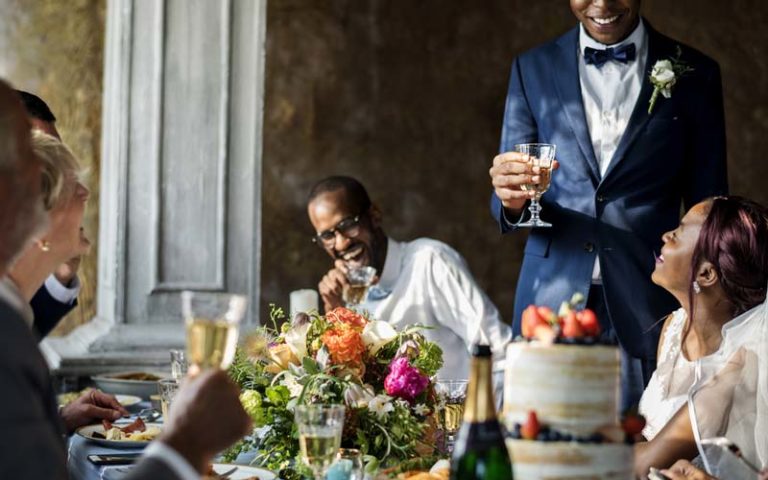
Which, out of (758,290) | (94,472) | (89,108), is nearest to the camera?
(94,472)

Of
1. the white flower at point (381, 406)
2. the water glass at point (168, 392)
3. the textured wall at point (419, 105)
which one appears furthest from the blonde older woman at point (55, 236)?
the textured wall at point (419, 105)

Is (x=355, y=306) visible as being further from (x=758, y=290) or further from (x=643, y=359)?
(x=758, y=290)

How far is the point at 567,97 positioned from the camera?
340 cm

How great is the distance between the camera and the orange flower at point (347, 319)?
236 cm

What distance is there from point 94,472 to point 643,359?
1695 mm

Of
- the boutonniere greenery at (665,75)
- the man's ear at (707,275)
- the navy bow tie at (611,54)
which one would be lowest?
the man's ear at (707,275)

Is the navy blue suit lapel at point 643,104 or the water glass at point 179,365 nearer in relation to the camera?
the water glass at point 179,365

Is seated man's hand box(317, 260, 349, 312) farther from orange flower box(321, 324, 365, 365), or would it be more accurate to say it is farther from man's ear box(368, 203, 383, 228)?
orange flower box(321, 324, 365, 365)

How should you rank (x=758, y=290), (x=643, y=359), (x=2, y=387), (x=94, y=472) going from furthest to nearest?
1. (x=643, y=359)
2. (x=758, y=290)
3. (x=94, y=472)
4. (x=2, y=387)

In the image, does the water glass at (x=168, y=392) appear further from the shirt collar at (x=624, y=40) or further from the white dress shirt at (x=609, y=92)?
the shirt collar at (x=624, y=40)

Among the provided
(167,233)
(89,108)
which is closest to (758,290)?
(167,233)

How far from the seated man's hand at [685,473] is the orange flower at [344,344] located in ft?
2.07

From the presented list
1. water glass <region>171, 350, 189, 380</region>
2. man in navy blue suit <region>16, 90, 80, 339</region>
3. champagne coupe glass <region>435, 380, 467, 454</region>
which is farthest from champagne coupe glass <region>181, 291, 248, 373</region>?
man in navy blue suit <region>16, 90, 80, 339</region>

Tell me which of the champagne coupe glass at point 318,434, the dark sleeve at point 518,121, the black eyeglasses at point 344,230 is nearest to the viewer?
the champagne coupe glass at point 318,434
